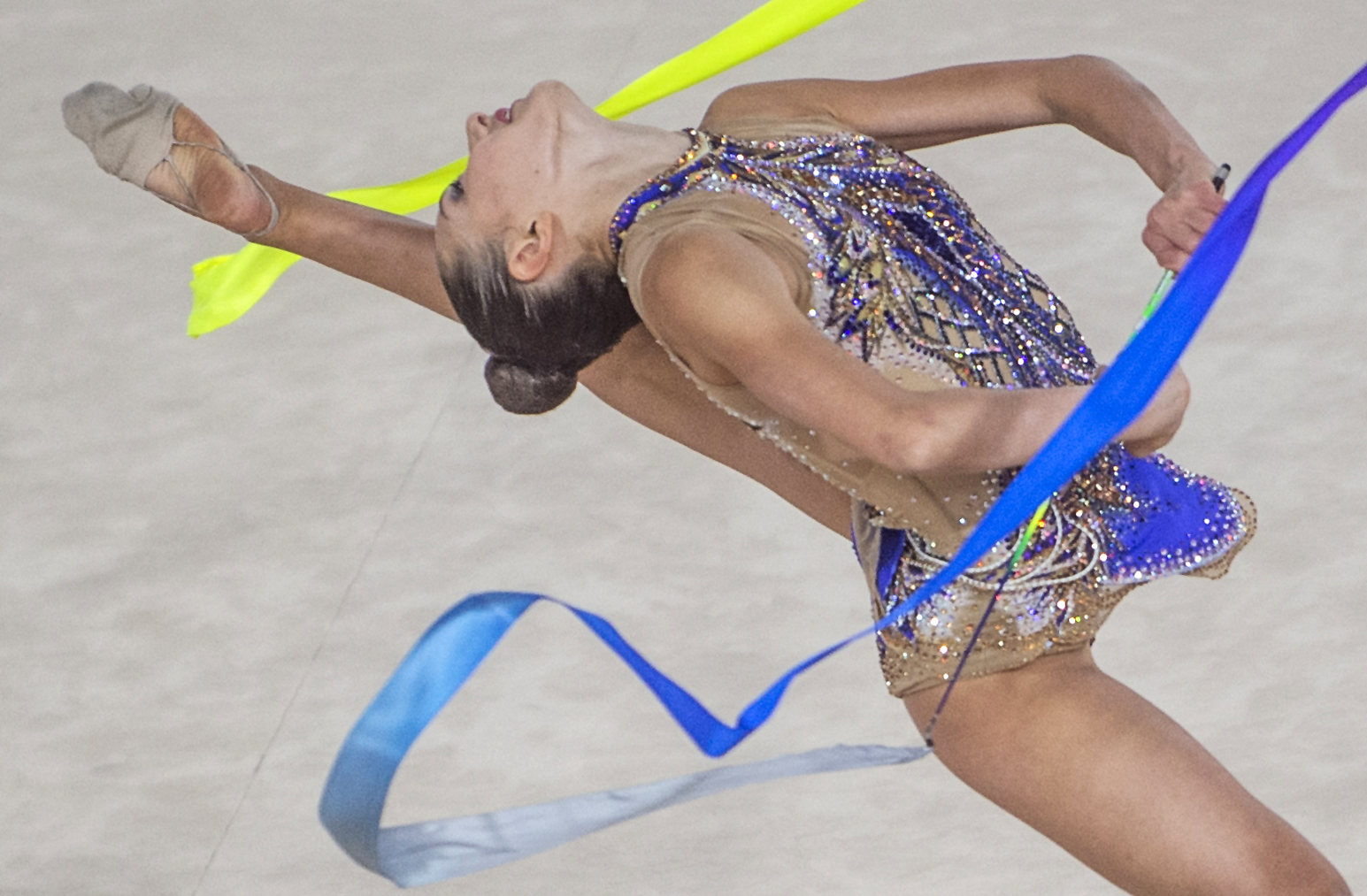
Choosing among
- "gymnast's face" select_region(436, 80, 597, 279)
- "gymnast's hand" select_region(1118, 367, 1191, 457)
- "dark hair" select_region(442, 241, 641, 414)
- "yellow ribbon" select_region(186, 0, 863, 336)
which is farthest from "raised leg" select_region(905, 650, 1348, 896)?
"yellow ribbon" select_region(186, 0, 863, 336)

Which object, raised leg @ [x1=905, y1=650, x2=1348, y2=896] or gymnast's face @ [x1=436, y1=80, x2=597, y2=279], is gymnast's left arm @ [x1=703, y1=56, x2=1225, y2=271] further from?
raised leg @ [x1=905, y1=650, x2=1348, y2=896]

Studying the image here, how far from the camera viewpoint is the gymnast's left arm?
190cm

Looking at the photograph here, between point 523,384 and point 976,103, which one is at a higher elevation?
point 976,103

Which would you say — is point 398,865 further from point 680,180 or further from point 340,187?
point 340,187

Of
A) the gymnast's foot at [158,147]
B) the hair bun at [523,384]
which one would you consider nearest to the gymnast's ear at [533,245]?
the hair bun at [523,384]

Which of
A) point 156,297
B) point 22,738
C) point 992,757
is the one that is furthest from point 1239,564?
point 156,297

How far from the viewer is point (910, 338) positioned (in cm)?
175

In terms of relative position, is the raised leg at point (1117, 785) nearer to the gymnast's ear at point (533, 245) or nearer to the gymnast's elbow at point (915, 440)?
the gymnast's elbow at point (915, 440)

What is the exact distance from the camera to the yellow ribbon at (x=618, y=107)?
2.28 metres

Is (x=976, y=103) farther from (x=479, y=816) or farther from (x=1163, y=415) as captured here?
(x=479, y=816)

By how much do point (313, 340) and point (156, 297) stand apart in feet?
1.17

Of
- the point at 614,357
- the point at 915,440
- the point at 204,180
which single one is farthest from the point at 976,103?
the point at 204,180

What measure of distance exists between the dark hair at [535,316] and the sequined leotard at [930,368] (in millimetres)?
66

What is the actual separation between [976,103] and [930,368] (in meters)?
0.36
